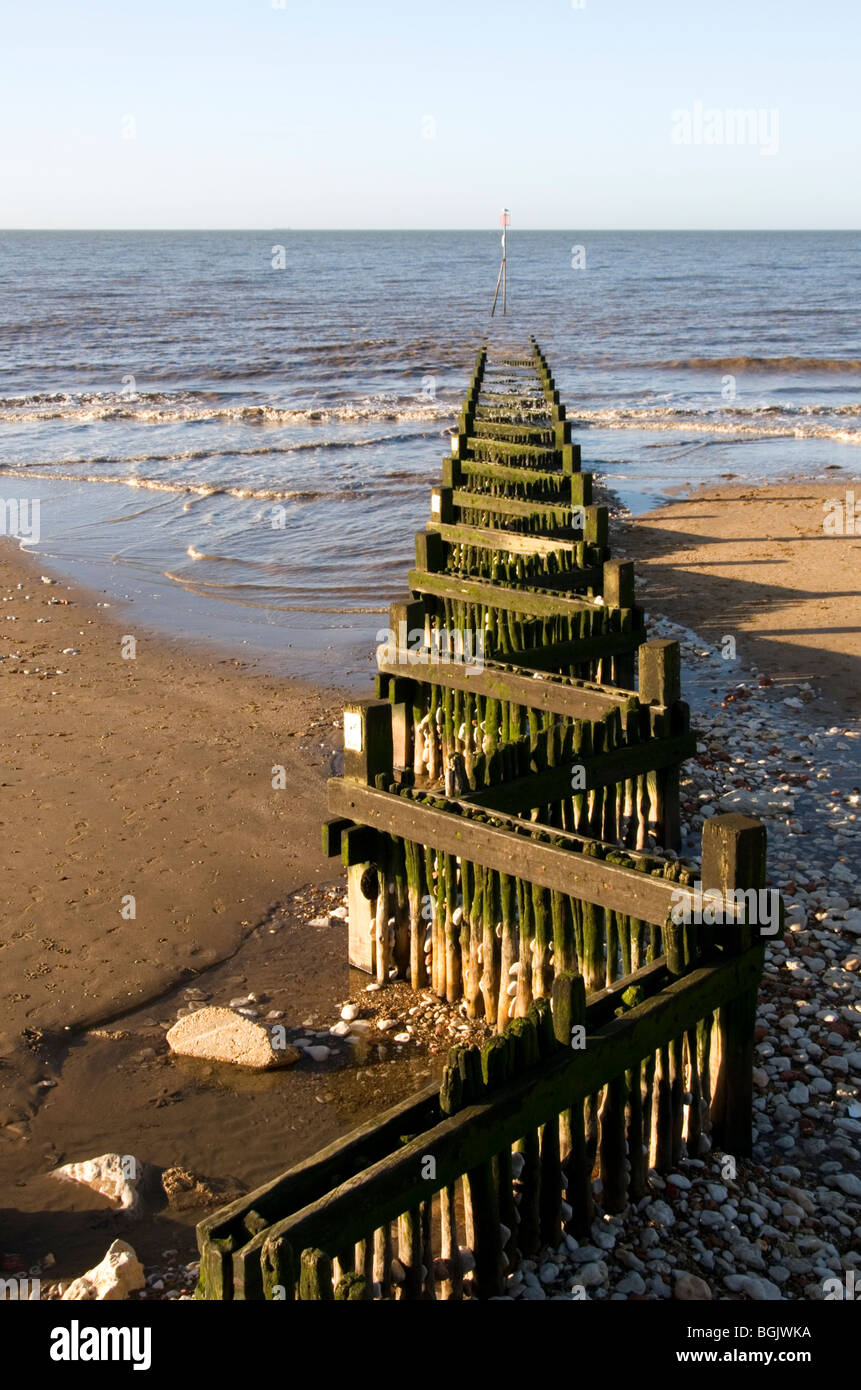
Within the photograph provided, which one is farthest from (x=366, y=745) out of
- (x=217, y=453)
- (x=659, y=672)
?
(x=217, y=453)

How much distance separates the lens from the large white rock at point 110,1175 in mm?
5531

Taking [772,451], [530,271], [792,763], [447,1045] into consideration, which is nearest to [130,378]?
[772,451]

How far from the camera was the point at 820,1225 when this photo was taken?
203 inches

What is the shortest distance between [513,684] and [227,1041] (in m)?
2.81

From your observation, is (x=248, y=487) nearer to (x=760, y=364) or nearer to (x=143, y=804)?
(x=143, y=804)

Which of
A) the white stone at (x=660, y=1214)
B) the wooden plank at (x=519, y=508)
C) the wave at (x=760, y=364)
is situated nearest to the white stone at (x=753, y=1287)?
the white stone at (x=660, y=1214)

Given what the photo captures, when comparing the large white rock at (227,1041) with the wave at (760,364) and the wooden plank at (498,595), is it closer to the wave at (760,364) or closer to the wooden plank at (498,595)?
the wooden plank at (498,595)

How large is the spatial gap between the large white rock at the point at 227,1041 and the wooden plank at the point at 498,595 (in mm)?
3682

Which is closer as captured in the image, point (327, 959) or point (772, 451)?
point (327, 959)

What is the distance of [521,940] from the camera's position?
631cm
